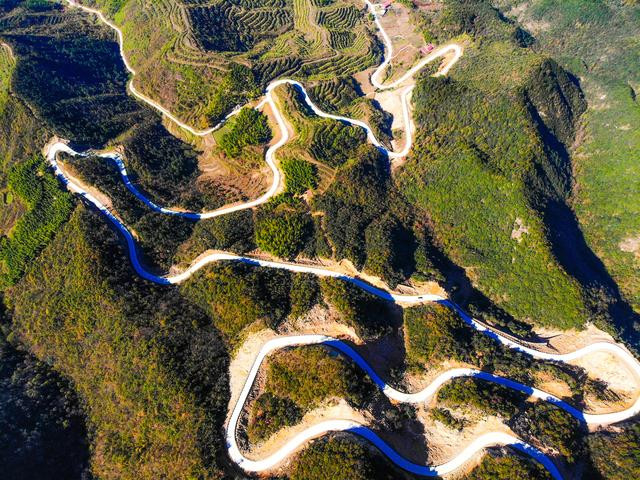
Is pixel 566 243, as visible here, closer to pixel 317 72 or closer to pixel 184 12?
pixel 317 72

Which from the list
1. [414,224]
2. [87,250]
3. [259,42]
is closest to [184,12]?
[259,42]

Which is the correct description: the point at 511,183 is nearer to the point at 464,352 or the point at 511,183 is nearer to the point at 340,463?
the point at 464,352

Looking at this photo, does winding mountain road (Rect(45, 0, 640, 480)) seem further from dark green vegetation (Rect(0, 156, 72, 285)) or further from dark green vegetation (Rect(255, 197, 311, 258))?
dark green vegetation (Rect(0, 156, 72, 285))

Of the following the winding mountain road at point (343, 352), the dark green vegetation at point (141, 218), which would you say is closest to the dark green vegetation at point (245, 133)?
the winding mountain road at point (343, 352)

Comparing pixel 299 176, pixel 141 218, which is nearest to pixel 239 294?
pixel 299 176

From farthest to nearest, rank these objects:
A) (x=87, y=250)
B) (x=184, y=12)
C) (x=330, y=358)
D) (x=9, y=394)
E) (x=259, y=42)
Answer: (x=259, y=42) < (x=184, y=12) < (x=87, y=250) < (x=9, y=394) < (x=330, y=358)

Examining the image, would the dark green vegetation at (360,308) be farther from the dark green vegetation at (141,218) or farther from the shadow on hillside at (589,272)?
the shadow on hillside at (589,272)
